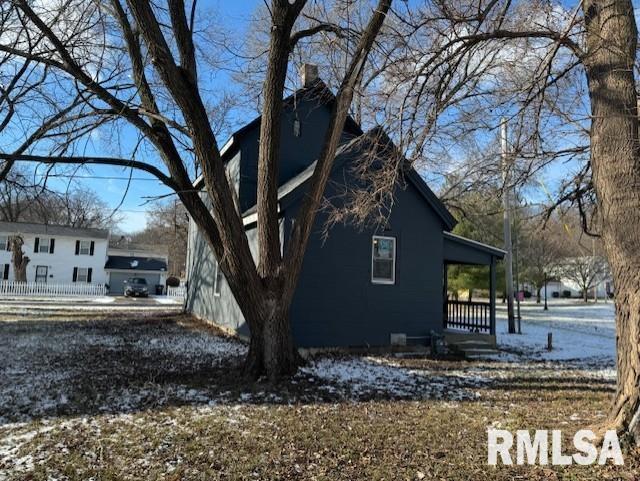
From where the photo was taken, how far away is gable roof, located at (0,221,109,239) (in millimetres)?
37750

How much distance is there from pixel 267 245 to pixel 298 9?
3.64 meters

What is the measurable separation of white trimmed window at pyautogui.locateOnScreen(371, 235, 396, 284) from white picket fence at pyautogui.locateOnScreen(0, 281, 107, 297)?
1120 inches

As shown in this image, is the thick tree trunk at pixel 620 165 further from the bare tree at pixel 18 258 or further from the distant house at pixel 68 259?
the distant house at pixel 68 259

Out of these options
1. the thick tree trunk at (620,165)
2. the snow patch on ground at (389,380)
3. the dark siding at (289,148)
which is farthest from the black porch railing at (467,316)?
the thick tree trunk at (620,165)

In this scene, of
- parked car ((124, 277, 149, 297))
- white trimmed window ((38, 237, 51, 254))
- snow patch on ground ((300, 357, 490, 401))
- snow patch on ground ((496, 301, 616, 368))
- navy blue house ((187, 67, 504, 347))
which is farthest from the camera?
white trimmed window ((38, 237, 51, 254))

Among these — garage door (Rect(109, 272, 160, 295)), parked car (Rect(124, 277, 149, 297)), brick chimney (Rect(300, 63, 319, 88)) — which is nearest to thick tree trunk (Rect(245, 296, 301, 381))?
brick chimney (Rect(300, 63, 319, 88))

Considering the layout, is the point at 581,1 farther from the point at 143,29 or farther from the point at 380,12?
the point at 143,29

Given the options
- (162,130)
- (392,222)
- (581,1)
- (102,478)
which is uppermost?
(581,1)

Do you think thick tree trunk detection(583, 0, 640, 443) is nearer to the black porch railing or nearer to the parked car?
the black porch railing

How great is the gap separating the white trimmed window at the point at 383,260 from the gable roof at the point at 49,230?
34245mm

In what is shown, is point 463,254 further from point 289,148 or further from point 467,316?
point 289,148

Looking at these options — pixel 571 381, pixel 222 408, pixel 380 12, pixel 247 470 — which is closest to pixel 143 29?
pixel 380 12

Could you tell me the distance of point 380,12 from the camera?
21.5ft

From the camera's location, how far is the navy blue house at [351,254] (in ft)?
36.4
